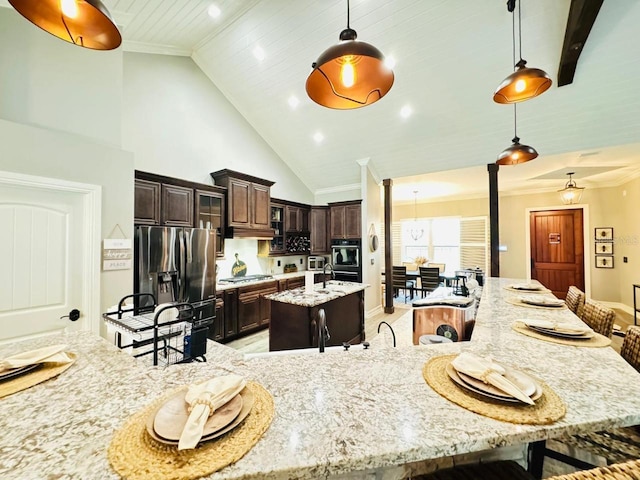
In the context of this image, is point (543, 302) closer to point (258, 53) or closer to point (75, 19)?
point (75, 19)

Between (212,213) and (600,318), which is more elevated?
(212,213)

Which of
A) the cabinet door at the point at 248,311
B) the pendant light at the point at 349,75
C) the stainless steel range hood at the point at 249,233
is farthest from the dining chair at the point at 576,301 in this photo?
the stainless steel range hood at the point at 249,233

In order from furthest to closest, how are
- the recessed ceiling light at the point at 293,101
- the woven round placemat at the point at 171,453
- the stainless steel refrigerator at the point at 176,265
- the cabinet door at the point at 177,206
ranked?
the recessed ceiling light at the point at 293,101 → the cabinet door at the point at 177,206 → the stainless steel refrigerator at the point at 176,265 → the woven round placemat at the point at 171,453

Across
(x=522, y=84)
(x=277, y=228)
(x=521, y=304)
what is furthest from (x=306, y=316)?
(x=277, y=228)

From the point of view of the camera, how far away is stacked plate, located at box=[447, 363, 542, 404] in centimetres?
81

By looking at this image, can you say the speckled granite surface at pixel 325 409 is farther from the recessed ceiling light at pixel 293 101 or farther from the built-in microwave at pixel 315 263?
the built-in microwave at pixel 315 263

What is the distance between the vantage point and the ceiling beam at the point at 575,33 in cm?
250

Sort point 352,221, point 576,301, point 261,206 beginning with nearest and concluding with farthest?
point 576,301, point 261,206, point 352,221

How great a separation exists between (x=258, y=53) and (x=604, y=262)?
8.04 meters

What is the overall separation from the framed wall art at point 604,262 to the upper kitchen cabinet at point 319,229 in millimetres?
5955

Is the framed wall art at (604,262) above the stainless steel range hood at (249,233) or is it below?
below

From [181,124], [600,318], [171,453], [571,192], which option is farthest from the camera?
[571,192]

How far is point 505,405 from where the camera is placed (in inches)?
31.3

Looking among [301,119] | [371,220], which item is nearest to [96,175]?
[301,119]
